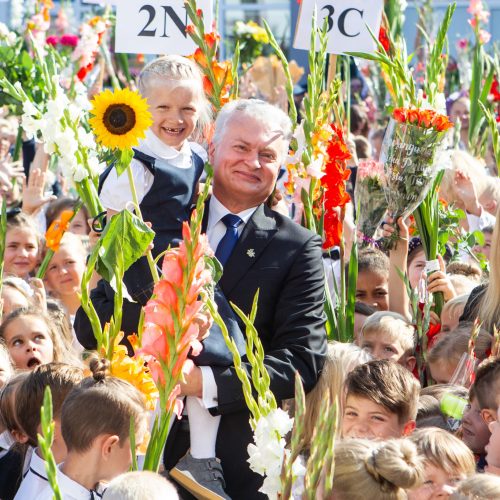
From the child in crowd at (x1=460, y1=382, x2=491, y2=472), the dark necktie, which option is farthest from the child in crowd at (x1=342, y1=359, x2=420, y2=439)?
the dark necktie

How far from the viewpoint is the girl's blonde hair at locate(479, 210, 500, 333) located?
3463 mm

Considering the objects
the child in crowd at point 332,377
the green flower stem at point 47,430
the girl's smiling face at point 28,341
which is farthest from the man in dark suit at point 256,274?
the girl's smiling face at point 28,341

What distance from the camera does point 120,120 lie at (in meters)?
2.62

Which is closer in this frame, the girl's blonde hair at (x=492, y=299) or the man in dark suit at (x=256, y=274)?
the man in dark suit at (x=256, y=274)

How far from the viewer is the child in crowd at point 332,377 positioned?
9.65 feet

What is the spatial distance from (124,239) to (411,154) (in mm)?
1448

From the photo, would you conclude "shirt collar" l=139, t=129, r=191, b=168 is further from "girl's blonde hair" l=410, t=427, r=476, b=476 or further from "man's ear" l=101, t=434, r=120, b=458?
"girl's blonde hair" l=410, t=427, r=476, b=476

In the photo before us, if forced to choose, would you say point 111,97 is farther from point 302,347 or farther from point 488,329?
point 488,329

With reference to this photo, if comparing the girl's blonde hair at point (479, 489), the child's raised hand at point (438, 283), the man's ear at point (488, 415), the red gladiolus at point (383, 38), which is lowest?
the man's ear at point (488, 415)

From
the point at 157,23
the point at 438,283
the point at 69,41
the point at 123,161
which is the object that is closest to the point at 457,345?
the point at 438,283

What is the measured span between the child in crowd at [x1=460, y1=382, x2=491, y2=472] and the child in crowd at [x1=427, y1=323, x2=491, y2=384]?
42cm

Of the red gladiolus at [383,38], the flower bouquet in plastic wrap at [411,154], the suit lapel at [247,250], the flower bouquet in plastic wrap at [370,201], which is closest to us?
the suit lapel at [247,250]

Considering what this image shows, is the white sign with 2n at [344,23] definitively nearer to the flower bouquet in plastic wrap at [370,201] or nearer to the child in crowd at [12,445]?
the flower bouquet in plastic wrap at [370,201]

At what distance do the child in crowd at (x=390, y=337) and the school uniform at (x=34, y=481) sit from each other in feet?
4.73
